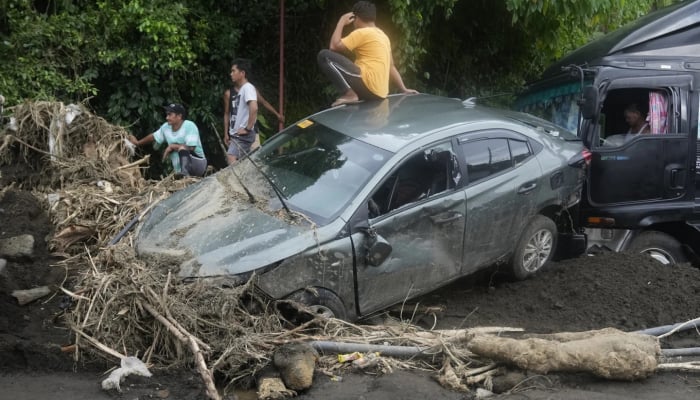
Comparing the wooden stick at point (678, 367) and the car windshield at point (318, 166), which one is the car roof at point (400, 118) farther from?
the wooden stick at point (678, 367)

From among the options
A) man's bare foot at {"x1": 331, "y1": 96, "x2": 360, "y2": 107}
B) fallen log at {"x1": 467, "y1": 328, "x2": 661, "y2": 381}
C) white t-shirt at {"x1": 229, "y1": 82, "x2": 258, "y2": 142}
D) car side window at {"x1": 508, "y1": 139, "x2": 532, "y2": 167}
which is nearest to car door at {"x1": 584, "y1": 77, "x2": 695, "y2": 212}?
car side window at {"x1": 508, "y1": 139, "x2": 532, "y2": 167}

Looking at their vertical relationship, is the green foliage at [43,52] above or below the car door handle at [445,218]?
above

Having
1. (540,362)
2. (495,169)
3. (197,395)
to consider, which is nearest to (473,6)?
(495,169)

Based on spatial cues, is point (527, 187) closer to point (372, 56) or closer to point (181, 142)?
point (372, 56)

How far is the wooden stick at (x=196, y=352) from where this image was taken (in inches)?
203

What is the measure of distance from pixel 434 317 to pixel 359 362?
1.37m

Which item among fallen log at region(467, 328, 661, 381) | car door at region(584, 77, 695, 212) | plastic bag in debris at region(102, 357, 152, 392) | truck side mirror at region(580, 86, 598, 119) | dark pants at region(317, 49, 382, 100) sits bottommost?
fallen log at region(467, 328, 661, 381)

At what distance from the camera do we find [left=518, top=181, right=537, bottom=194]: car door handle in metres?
7.31

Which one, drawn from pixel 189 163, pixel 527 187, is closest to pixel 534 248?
pixel 527 187

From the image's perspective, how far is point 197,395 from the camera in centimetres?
535

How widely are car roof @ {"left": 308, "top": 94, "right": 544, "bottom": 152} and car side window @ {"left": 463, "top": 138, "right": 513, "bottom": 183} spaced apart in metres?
Answer: 0.24

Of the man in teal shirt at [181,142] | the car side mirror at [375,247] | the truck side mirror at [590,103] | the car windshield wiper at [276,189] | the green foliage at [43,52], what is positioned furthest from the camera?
the green foliage at [43,52]

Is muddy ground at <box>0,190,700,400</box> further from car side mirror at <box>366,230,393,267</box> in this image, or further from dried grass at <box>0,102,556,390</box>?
car side mirror at <box>366,230,393,267</box>

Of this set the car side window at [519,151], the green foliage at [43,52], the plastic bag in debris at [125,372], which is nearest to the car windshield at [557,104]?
the car side window at [519,151]
